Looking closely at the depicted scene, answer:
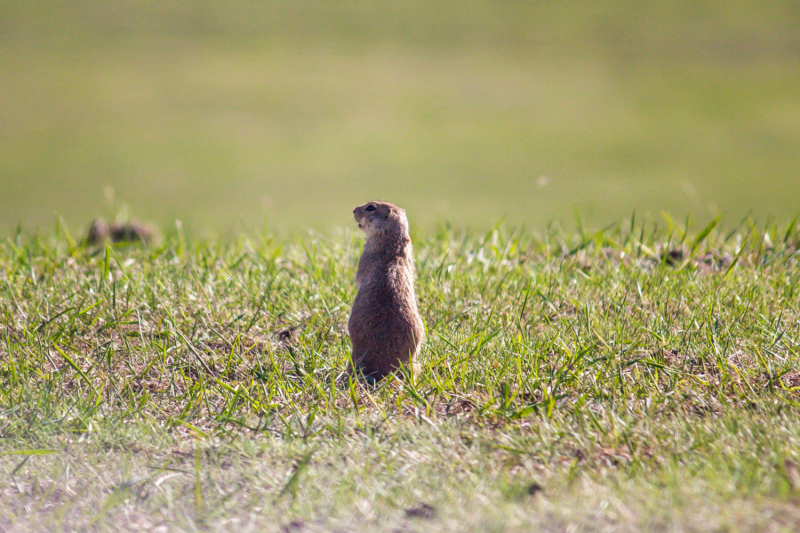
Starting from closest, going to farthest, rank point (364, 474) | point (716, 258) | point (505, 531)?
point (505, 531) < point (364, 474) < point (716, 258)

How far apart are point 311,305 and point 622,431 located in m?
1.75

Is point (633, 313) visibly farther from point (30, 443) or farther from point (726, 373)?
point (30, 443)

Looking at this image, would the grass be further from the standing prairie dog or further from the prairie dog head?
the prairie dog head

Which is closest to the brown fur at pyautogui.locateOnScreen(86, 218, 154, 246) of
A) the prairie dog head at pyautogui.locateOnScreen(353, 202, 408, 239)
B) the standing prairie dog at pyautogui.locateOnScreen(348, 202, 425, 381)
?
the prairie dog head at pyautogui.locateOnScreen(353, 202, 408, 239)

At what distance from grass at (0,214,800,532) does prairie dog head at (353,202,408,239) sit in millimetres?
529

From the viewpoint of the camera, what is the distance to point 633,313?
11.4 feet

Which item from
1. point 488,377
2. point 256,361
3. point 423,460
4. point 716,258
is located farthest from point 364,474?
point 716,258

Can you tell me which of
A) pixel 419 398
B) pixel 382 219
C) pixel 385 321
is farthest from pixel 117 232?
pixel 419 398

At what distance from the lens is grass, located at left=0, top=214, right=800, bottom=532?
2.05 metres

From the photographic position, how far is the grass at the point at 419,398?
80.8 inches

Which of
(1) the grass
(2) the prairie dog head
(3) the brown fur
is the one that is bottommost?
(1) the grass

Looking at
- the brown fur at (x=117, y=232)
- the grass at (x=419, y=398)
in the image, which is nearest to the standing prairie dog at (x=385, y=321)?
the grass at (x=419, y=398)

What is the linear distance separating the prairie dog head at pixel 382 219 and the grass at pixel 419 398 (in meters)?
0.53

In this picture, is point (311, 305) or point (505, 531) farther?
point (311, 305)
